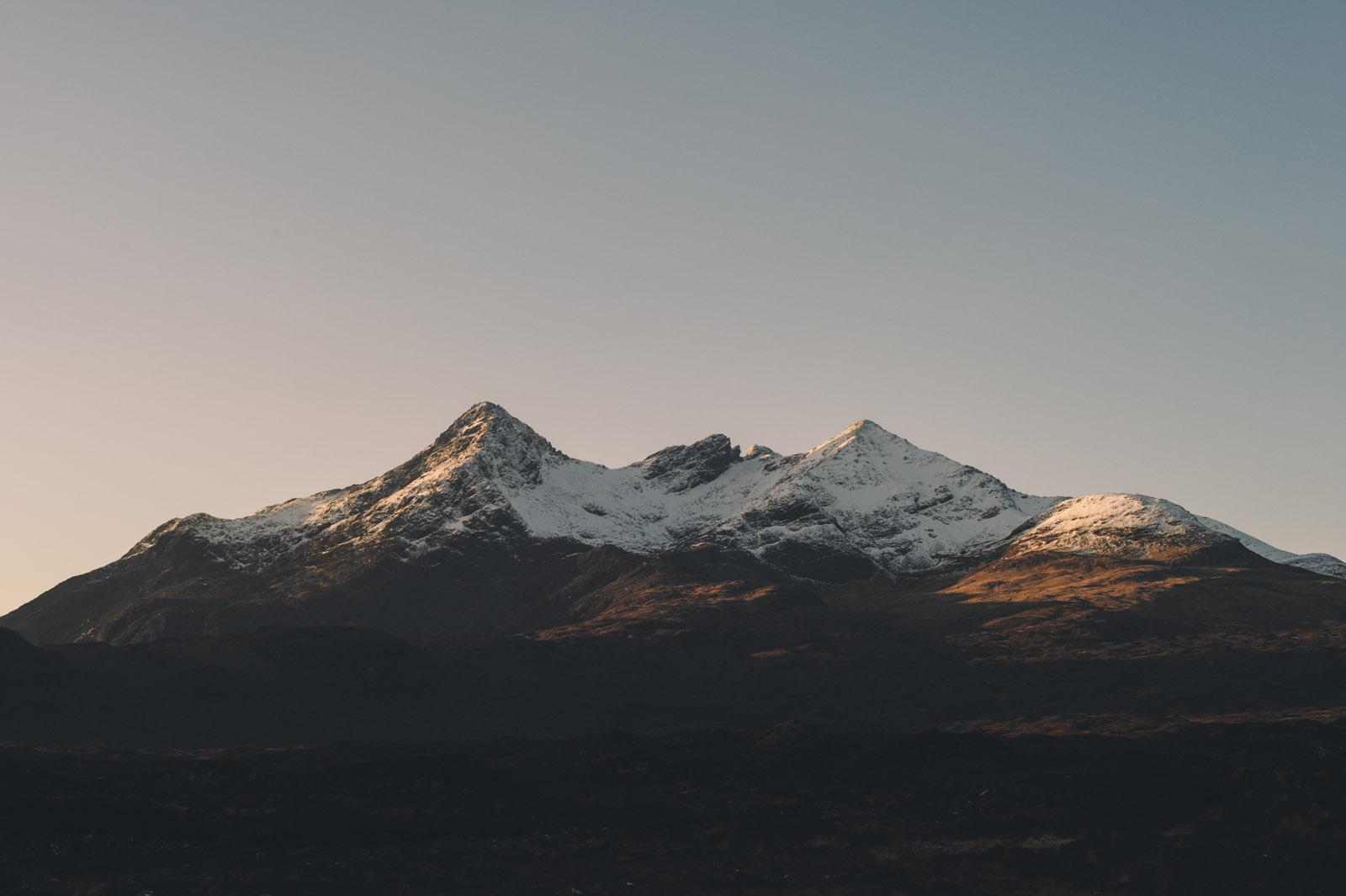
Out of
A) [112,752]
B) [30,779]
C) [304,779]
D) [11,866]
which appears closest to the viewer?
[11,866]

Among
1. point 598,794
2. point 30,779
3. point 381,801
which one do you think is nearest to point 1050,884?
point 598,794

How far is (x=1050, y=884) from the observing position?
7900 centimetres

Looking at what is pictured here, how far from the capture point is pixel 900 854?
86.0 metres

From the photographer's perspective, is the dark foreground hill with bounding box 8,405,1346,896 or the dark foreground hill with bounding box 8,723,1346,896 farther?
the dark foreground hill with bounding box 8,405,1346,896

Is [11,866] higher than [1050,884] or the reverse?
higher

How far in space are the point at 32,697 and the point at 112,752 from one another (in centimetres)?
5232

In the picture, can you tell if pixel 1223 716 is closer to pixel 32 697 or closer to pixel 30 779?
pixel 30 779

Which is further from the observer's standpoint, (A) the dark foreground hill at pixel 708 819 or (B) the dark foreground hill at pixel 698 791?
(B) the dark foreground hill at pixel 698 791

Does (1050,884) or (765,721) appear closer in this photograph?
(1050,884)

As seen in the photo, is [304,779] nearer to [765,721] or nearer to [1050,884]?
[1050,884]

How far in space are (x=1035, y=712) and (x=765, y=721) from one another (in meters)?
34.5

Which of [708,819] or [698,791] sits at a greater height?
[698,791]

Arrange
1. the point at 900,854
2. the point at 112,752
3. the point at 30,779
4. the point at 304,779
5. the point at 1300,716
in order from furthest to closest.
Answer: the point at 1300,716
the point at 112,752
the point at 304,779
the point at 30,779
the point at 900,854

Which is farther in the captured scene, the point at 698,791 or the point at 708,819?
the point at 698,791
